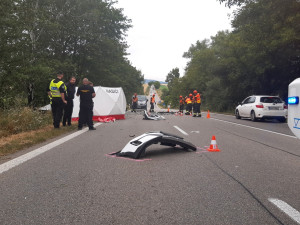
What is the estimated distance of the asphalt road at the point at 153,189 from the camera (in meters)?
2.95

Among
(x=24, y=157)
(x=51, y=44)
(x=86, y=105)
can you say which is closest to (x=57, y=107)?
(x=86, y=105)

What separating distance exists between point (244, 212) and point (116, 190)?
1577 millimetres

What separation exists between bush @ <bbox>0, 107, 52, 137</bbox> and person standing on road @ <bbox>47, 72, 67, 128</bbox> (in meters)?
0.85

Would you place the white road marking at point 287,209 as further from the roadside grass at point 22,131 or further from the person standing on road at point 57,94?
the person standing on road at point 57,94

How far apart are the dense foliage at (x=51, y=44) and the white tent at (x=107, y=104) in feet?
10.2

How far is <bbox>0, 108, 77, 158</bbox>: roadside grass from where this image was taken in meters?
7.25

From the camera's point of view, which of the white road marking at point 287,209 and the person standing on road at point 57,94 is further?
the person standing on road at point 57,94

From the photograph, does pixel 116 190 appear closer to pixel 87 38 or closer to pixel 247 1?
pixel 247 1

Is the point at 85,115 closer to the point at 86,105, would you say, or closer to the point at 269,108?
the point at 86,105

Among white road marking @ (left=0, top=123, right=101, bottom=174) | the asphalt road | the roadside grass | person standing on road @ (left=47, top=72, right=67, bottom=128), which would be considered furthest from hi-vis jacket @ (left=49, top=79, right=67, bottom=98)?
the asphalt road

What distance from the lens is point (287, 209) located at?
10.3 feet

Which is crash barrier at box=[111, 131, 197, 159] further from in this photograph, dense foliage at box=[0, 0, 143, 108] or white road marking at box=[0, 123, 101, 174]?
dense foliage at box=[0, 0, 143, 108]

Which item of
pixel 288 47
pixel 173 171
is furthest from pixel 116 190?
pixel 288 47

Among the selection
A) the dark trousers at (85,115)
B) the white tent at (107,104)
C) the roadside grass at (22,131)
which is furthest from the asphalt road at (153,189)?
the white tent at (107,104)
